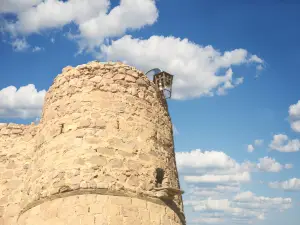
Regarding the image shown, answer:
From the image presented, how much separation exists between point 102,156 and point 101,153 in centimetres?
6

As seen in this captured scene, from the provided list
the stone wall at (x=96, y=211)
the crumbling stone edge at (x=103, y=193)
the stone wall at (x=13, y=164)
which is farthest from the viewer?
the stone wall at (x=13, y=164)

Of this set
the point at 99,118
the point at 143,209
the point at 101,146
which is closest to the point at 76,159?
the point at 101,146

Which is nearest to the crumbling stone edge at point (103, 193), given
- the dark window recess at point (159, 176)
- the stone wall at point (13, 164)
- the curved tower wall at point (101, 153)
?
the curved tower wall at point (101, 153)

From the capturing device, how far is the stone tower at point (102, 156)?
19.2ft

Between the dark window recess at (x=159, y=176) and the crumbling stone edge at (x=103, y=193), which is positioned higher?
the dark window recess at (x=159, y=176)

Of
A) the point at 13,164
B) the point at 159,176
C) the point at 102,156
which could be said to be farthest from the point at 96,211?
the point at 13,164

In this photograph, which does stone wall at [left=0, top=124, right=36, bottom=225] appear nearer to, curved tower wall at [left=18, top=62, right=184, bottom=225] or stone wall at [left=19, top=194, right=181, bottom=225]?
curved tower wall at [left=18, top=62, right=184, bottom=225]

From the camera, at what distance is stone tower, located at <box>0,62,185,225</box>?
5.86 metres

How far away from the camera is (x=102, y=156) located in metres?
6.23

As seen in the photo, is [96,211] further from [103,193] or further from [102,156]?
[102,156]

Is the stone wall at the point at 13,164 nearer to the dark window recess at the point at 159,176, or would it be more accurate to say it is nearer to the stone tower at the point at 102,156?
the stone tower at the point at 102,156

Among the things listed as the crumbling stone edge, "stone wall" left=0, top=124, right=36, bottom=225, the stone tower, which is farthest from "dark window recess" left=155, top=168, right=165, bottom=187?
"stone wall" left=0, top=124, right=36, bottom=225

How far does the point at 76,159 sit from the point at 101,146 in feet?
1.65

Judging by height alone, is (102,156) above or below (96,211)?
above
